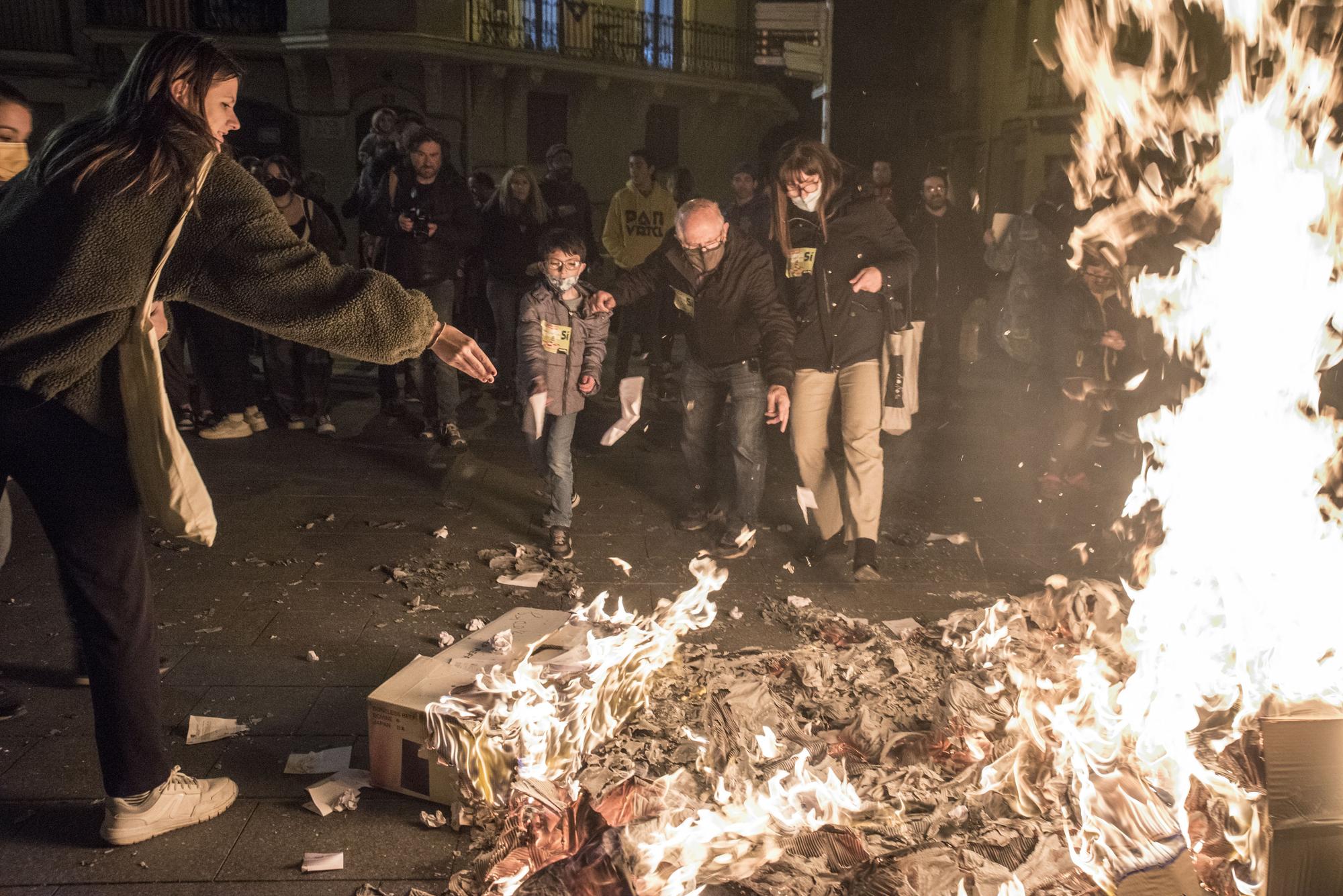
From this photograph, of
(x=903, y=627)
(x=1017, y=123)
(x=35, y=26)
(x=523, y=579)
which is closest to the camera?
(x=903, y=627)

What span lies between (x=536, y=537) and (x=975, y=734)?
3.36 meters

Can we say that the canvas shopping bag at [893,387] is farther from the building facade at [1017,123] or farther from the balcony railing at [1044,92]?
the balcony railing at [1044,92]

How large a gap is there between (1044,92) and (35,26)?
22376 mm

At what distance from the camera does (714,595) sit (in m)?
5.72

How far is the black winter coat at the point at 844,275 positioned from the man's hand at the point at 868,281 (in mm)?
107

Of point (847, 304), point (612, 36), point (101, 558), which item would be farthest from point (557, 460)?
point (612, 36)

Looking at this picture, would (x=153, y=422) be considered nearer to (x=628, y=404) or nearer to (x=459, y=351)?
(x=459, y=351)

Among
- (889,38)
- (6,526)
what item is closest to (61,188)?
(6,526)

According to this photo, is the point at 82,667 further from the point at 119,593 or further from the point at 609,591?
the point at 609,591

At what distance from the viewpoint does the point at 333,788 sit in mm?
3678

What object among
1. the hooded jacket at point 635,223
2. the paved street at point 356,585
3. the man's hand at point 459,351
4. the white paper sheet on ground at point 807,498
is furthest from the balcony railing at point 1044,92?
the man's hand at point 459,351

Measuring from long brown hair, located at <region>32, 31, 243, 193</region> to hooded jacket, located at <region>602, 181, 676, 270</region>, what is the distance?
26.4 ft

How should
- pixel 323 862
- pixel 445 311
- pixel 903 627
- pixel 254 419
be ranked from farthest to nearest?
pixel 254 419
pixel 445 311
pixel 903 627
pixel 323 862

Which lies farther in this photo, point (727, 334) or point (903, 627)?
point (727, 334)
